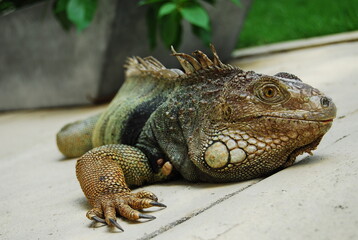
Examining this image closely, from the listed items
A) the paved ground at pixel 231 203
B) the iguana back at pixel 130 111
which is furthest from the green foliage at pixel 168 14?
the paved ground at pixel 231 203

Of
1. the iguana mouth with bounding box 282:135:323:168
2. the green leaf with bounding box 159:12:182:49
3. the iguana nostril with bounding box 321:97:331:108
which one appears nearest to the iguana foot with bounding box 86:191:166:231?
the iguana mouth with bounding box 282:135:323:168

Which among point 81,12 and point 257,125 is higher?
point 81,12

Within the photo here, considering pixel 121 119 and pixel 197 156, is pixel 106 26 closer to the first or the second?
pixel 121 119

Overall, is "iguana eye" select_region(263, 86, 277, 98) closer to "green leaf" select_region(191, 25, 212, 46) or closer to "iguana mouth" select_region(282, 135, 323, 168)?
"iguana mouth" select_region(282, 135, 323, 168)

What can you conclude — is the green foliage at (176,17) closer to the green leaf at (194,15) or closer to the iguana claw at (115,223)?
the green leaf at (194,15)

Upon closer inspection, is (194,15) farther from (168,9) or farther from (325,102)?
(325,102)

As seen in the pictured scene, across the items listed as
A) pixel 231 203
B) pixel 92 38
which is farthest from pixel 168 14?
pixel 231 203
